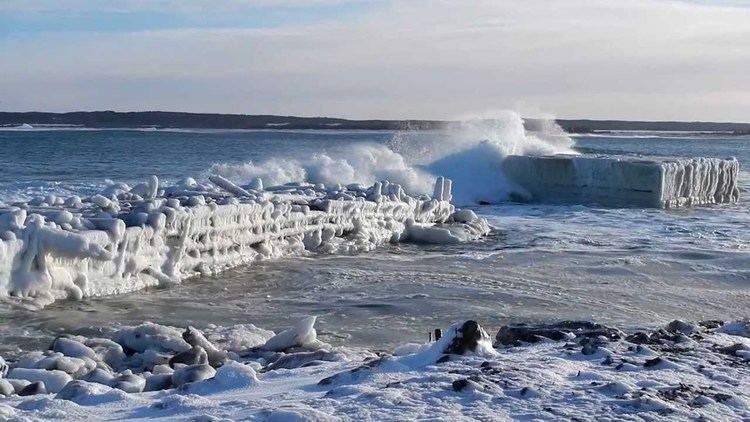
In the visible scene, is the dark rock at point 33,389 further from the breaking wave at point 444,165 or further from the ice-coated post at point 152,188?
the breaking wave at point 444,165

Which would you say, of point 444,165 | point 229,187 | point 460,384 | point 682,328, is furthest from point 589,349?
point 444,165

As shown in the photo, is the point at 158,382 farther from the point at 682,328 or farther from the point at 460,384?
the point at 682,328

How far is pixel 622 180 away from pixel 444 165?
6.01 meters

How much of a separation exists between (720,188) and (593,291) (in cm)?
1643

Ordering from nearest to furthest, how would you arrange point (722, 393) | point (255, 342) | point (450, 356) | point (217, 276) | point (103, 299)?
1. point (722, 393)
2. point (450, 356)
3. point (255, 342)
4. point (103, 299)
5. point (217, 276)

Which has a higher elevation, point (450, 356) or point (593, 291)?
point (450, 356)

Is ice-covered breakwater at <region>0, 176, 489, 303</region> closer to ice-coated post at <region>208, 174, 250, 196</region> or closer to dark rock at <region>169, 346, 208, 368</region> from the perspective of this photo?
ice-coated post at <region>208, 174, 250, 196</region>

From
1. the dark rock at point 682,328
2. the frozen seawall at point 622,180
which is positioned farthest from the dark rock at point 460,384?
the frozen seawall at point 622,180

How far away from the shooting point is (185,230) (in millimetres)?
11258

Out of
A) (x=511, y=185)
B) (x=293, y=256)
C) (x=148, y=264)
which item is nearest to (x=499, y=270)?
(x=293, y=256)

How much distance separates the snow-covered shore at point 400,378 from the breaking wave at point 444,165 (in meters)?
18.0

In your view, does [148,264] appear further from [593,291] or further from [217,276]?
[593,291]

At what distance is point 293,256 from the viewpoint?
1332 centimetres

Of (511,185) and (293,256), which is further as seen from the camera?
(511,185)
